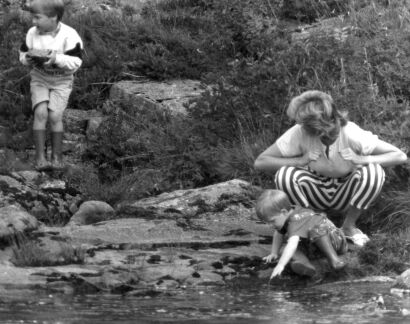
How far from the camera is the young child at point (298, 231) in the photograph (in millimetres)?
7250

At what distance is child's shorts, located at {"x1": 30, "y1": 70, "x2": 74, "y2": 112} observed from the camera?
10336mm

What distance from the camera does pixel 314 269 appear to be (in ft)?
24.0

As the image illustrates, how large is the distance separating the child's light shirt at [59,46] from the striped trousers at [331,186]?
313cm

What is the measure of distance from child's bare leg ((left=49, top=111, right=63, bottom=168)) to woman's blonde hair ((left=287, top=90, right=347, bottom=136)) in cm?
347

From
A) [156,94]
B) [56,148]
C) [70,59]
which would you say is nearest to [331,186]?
[70,59]

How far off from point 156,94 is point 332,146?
4817mm

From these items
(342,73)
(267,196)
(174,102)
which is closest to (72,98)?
(174,102)

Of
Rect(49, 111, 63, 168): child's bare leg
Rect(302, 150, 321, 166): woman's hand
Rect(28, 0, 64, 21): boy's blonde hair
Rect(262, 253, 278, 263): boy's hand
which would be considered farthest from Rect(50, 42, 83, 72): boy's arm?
Rect(262, 253, 278, 263): boy's hand

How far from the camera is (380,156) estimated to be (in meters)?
7.68

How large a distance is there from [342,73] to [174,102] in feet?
8.88

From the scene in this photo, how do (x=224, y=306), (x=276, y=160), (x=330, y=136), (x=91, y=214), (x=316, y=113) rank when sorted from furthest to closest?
(x=91, y=214) → (x=276, y=160) → (x=330, y=136) → (x=316, y=113) → (x=224, y=306)

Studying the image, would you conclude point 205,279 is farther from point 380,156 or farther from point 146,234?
point 380,156

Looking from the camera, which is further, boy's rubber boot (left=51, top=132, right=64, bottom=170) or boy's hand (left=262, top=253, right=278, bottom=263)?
boy's rubber boot (left=51, top=132, right=64, bottom=170)

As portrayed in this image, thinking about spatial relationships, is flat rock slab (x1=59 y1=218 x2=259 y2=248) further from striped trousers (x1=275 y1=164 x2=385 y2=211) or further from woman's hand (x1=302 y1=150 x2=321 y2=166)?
woman's hand (x1=302 y1=150 x2=321 y2=166)
